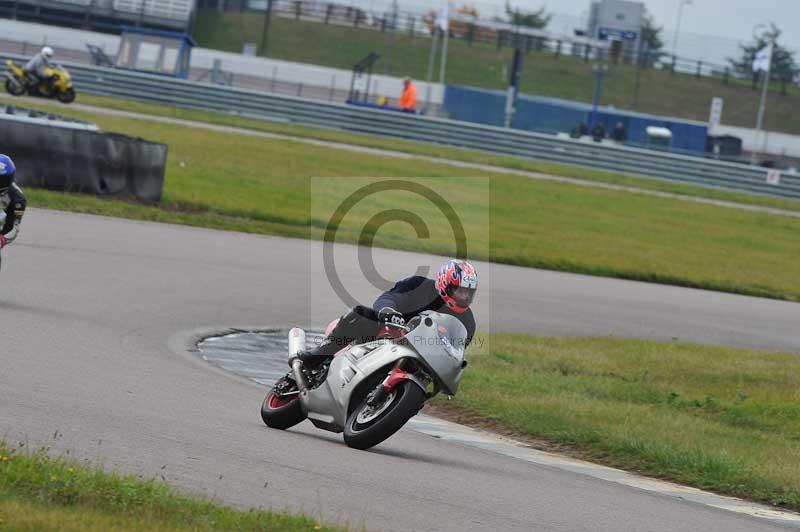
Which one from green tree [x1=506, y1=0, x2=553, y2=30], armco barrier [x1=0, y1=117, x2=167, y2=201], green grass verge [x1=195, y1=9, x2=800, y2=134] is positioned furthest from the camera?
green tree [x1=506, y1=0, x2=553, y2=30]

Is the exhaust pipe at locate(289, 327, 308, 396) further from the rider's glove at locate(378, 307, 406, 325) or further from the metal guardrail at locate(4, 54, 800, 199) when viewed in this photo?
the metal guardrail at locate(4, 54, 800, 199)

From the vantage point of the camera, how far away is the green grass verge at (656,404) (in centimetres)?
944

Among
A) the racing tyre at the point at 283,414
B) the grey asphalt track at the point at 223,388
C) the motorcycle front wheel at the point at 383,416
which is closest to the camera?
the grey asphalt track at the point at 223,388

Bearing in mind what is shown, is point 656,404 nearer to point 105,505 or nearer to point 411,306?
point 411,306

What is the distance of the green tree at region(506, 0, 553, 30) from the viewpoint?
99.8m

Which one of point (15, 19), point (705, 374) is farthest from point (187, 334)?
point (15, 19)

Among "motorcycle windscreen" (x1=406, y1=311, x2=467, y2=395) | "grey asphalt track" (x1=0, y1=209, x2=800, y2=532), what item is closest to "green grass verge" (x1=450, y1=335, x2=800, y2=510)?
"grey asphalt track" (x1=0, y1=209, x2=800, y2=532)

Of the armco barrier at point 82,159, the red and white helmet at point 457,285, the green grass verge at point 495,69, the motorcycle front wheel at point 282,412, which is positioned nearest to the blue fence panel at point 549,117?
the green grass verge at point 495,69

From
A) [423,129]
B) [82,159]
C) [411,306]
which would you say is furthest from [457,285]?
[423,129]

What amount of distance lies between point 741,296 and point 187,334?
1332cm

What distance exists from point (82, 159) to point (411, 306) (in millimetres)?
13075

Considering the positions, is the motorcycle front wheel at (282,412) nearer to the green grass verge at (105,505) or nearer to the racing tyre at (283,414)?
the racing tyre at (283,414)

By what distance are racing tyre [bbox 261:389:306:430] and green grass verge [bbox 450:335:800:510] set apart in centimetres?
235

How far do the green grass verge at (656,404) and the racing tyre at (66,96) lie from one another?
86.1 ft
